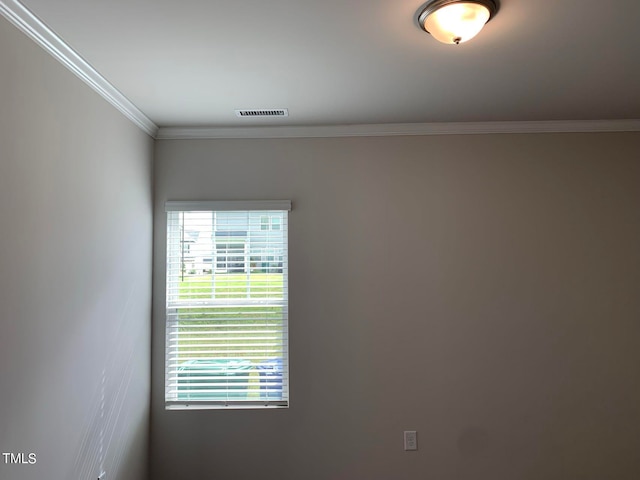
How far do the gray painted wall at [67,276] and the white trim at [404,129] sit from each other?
0.44 meters

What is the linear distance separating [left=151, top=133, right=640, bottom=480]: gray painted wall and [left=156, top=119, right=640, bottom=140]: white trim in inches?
2.4

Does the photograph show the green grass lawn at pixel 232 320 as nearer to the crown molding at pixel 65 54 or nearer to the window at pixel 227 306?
the window at pixel 227 306

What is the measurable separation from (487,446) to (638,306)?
141 centimetres

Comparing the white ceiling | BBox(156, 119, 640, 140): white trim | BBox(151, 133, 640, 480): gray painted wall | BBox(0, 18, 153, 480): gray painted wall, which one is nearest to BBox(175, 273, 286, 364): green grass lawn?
BBox(151, 133, 640, 480): gray painted wall

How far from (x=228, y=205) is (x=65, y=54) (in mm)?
1403

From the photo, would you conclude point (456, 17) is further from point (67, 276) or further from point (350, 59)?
point (67, 276)

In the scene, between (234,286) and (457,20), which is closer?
(457,20)

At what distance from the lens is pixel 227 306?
331 cm

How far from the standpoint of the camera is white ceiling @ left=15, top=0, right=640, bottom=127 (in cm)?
186

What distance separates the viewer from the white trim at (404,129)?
10.8ft

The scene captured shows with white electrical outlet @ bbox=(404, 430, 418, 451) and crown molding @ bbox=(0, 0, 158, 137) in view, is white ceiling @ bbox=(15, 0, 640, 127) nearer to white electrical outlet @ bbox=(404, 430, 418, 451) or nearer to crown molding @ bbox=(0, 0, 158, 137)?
crown molding @ bbox=(0, 0, 158, 137)

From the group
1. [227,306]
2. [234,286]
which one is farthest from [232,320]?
[234,286]

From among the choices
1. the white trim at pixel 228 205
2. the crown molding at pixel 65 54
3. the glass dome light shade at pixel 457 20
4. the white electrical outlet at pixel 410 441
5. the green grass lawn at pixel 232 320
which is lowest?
the white electrical outlet at pixel 410 441

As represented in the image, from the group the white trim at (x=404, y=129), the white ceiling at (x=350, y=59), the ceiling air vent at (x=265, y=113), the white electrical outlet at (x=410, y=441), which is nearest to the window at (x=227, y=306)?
the white trim at (x=404, y=129)
